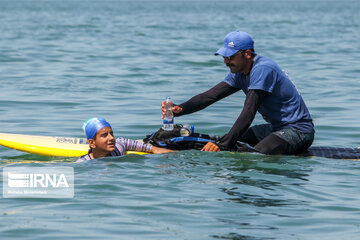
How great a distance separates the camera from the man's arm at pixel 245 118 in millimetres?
8664

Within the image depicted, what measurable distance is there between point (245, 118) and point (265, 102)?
1.65 feet

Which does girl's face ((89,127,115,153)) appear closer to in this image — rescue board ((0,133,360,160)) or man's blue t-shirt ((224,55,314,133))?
rescue board ((0,133,360,160))

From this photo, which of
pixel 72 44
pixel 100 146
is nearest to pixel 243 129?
pixel 100 146

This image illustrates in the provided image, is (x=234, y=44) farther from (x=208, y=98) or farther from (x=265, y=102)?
(x=208, y=98)

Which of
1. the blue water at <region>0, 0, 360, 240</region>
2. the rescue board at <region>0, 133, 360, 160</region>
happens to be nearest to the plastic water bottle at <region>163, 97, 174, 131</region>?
the blue water at <region>0, 0, 360, 240</region>

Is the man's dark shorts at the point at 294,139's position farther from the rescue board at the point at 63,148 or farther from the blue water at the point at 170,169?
the rescue board at the point at 63,148

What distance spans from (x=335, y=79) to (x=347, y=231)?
1367 cm

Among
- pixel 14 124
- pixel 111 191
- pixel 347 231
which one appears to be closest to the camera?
pixel 347 231

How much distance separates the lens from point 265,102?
9000 mm

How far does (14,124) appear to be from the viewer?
1270 cm

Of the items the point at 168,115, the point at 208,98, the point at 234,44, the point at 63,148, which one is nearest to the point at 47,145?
the point at 63,148

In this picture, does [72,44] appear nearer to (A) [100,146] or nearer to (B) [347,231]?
(A) [100,146]

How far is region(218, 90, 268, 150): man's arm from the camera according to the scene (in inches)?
341

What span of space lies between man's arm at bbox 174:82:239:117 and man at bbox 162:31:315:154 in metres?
0.19
